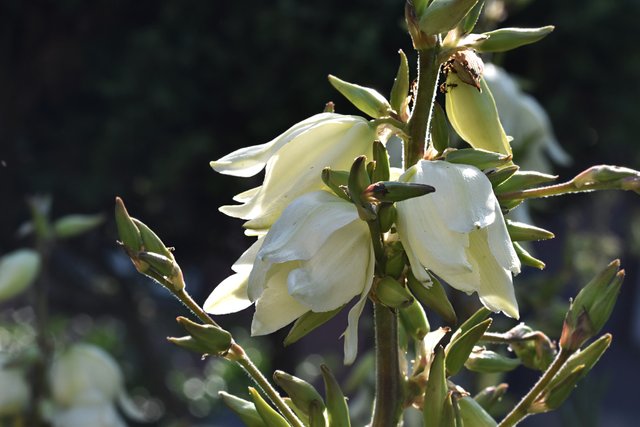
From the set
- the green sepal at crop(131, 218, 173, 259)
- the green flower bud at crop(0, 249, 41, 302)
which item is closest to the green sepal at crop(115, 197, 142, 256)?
the green sepal at crop(131, 218, 173, 259)

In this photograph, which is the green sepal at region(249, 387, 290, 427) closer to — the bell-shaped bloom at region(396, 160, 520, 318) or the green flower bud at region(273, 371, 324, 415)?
the green flower bud at region(273, 371, 324, 415)

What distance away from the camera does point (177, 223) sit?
84.4 inches

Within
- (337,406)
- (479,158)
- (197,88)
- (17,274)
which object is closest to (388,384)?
(337,406)

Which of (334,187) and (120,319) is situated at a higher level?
(334,187)

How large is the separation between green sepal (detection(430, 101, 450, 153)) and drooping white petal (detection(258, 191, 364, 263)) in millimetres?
63

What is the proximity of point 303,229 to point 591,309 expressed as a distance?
182 millimetres

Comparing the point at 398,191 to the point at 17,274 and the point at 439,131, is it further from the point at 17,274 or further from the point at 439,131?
the point at 17,274

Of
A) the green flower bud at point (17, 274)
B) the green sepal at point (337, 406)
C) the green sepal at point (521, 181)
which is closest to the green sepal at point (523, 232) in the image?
the green sepal at point (521, 181)

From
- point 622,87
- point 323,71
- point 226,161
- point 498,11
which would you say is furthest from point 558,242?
point 226,161

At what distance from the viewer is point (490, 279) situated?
0.45 m

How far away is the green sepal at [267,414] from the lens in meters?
0.48

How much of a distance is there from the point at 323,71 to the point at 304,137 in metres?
1.36

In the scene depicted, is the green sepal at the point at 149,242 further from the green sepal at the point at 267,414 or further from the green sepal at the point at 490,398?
the green sepal at the point at 490,398

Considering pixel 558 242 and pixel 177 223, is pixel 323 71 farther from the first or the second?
pixel 558 242
